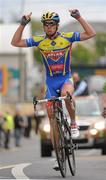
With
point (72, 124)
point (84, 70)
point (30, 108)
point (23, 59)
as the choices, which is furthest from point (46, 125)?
point (84, 70)

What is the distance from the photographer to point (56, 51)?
12836 mm

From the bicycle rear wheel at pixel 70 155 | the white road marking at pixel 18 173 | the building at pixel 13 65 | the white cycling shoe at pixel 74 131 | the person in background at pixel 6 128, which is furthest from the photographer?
the building at pixel 13 65

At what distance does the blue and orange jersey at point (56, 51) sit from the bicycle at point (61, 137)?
52 cm

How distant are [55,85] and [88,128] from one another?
10.4m

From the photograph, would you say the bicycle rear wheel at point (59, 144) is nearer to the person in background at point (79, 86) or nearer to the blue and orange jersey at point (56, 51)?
the blue and orange jersey at point (56, 51)

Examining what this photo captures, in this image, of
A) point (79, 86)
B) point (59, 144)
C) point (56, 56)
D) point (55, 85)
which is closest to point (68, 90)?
point (55, 85)

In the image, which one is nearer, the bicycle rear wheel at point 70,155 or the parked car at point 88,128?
the bicycle rear wheel at point 70,155

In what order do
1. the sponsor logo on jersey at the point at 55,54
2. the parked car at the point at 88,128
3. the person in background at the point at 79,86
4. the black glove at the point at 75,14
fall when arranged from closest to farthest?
the black glove at the point at 75,14 → the sponsor logo on jersey at the point at 55,54 → the parked car at the point at 88,128 → the person in background at the point at 79,86

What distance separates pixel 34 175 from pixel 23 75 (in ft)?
246

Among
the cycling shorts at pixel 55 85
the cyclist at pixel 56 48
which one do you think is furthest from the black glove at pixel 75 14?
the cycling shorts at pixel 55 85

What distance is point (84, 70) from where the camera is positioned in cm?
11412

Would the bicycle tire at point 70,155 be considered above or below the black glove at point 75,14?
below

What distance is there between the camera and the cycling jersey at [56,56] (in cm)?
1284

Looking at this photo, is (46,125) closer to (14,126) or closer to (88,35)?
(88,35)
